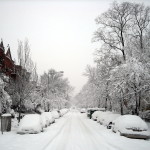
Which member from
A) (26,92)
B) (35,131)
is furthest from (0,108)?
(35,131)

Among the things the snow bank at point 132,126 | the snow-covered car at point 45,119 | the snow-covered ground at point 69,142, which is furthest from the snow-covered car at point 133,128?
the snow-covered car at point 45,119

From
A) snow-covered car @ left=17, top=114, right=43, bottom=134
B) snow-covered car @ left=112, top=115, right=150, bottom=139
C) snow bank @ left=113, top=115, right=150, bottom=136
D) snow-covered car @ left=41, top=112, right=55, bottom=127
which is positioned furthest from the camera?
snow-covered car @ left=41, top=112, right=55, bottom=127

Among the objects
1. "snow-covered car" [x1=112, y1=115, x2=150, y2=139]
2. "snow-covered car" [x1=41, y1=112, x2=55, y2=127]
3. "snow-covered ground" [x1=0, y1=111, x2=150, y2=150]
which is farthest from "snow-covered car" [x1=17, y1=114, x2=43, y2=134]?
"snow-covered car" [x1=112, y1=115, x2=150, y2=139]

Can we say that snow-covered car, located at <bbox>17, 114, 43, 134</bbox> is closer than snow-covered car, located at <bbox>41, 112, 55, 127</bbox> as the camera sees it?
Yes

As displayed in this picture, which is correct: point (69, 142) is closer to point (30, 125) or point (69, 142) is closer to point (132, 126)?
point (132, 126)

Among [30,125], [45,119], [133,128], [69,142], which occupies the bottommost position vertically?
[69,142]

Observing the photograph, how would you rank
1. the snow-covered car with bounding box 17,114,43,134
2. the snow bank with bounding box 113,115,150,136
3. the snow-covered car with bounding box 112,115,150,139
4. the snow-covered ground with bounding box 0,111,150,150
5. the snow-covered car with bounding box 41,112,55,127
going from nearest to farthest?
the snow-covered ground with bounding box 0,111,150,150
the snow-covered car with bounding box 112,115,150,139
the snow bank with bounding box 113,115,150,136
the snow-covered car with bounding box 17,114,43,134
the snow-covered car with bounding box 41,112,55,127

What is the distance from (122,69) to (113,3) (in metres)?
Result: 9.08

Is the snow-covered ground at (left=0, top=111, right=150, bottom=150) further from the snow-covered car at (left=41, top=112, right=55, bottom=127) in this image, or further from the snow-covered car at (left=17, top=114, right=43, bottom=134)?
the snow-covered car at (left=41, top=112, right=55, bottom=127)

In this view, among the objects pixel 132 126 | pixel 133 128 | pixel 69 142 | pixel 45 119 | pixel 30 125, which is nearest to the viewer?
pixel 69 142

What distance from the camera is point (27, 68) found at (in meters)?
23.0

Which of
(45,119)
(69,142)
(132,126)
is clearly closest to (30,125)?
(69,142)

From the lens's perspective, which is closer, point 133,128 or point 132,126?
point 133,128

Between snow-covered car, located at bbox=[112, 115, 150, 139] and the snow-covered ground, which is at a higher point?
snow-covered car, located at bbox=[112, 115, 150, 139]
